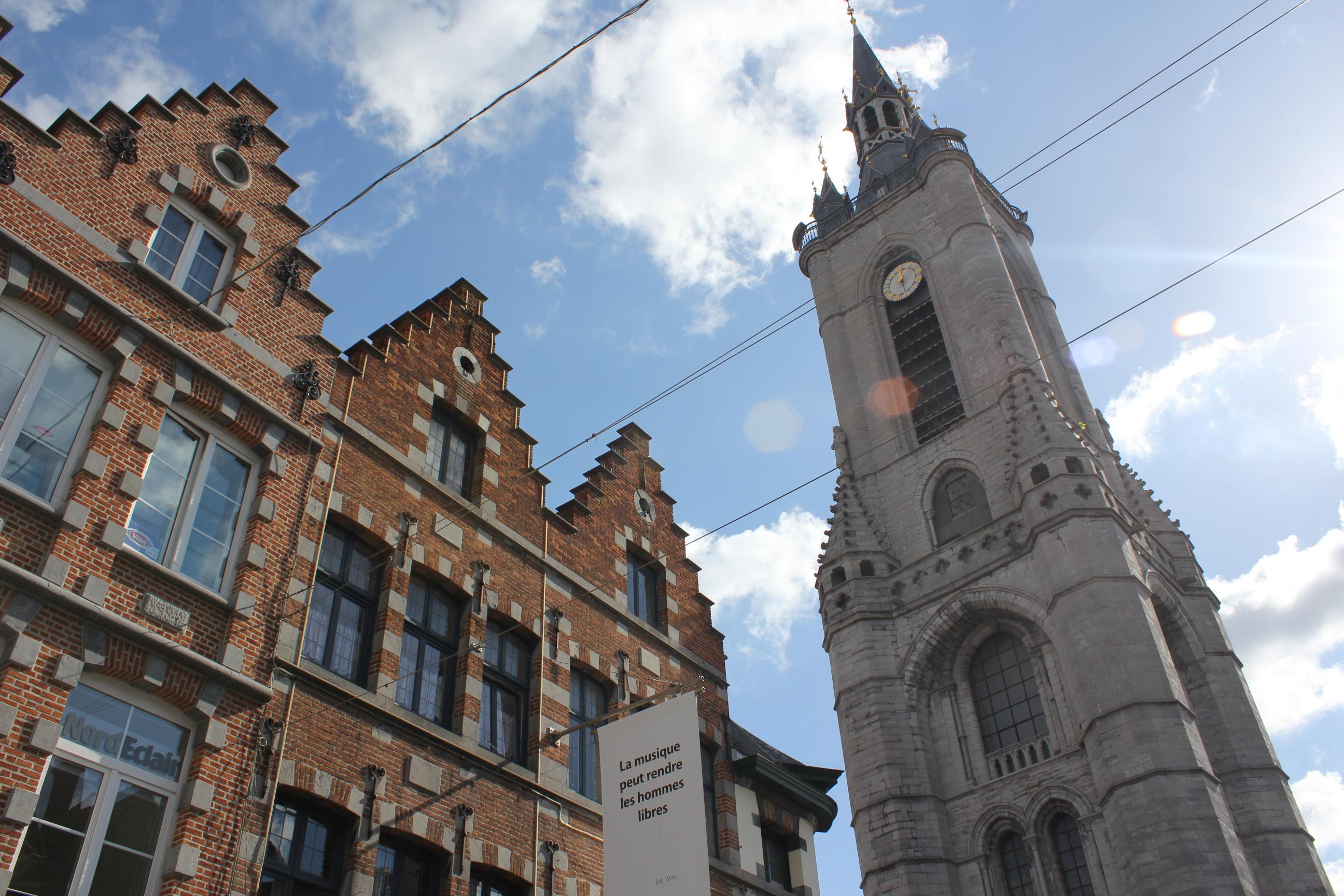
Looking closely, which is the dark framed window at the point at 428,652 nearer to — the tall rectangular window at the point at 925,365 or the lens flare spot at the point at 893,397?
the tall rectangular window at the point at 925,365

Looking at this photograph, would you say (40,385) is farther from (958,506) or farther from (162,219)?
(958,506)

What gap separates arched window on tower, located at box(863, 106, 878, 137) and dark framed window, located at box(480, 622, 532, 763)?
52.4 metres

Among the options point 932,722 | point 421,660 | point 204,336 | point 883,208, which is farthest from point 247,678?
point 883,208

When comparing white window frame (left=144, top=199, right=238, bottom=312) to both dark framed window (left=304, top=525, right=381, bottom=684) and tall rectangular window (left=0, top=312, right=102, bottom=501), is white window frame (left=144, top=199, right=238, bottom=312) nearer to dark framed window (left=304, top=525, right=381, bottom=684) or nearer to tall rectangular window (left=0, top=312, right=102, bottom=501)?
tall rectangular window (left=0, top=312, right=102, bottom=501)

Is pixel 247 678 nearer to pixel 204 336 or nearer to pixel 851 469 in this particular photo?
pixel 204 336

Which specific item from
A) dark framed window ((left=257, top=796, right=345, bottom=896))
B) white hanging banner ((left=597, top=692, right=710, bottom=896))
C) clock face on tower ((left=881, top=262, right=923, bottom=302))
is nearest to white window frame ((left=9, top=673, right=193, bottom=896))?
dark framed window ((left=257, top=796, right=345, bottom=896))

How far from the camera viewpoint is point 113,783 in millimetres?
8750

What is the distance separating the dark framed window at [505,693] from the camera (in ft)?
42.4

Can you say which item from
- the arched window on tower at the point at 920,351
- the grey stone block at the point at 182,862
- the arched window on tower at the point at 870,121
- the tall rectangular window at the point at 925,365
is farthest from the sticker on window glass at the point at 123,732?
the arched window on tower at the point at 870,121

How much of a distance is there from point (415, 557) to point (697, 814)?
4.93 meters

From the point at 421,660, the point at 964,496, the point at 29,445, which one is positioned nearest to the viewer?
the point at 29,445

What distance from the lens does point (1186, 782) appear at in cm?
2619

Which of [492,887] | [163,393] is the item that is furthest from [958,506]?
[163,393]

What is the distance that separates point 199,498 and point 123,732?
256 centimetres
